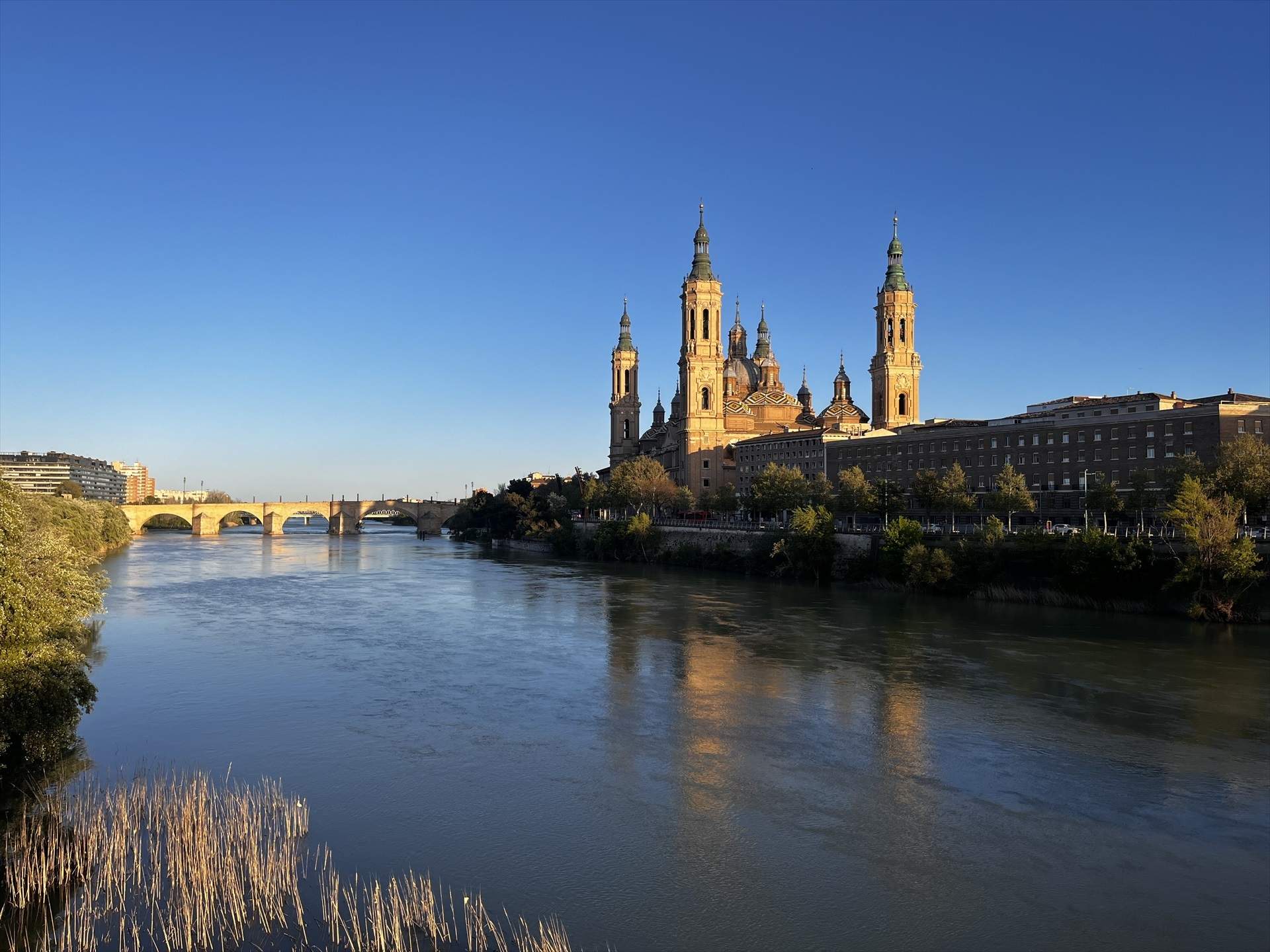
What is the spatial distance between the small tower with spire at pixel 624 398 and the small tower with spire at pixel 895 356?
48599 millimetres

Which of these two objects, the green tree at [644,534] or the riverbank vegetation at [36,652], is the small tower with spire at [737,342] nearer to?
the green tree at [644,534]

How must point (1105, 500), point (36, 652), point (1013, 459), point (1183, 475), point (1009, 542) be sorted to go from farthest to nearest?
1. point (1013, 459)
2. point (1105, 500)
3. point (1009, 542)
4. point (1183, 475)
5. point (36, 652)

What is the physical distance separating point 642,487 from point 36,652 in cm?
7522

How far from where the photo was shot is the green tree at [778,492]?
72438 mm

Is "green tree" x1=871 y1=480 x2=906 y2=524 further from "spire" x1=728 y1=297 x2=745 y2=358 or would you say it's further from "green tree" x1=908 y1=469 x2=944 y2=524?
"spire" x1=728 y1=297 x2=745 y2=358

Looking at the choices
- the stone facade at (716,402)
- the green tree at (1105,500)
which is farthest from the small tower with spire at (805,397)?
the green tree at (1105,500)

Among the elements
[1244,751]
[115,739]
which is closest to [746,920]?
[1244,751]

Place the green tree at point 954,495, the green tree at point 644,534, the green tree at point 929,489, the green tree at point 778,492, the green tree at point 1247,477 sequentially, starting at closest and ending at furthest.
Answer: the green tree at point 1247,477, the green tree at point 954,495, the green tree at point 929,489, the green tree at point 778,492, the green tree at point 644,534

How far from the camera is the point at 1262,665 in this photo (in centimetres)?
2862

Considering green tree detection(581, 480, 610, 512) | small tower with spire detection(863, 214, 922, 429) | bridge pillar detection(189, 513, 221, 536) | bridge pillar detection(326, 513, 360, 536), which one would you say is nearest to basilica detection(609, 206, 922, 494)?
small tower with spire detection(863, 214, 922, 429)

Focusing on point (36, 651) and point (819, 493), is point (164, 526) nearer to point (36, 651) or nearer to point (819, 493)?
point (819, 493)

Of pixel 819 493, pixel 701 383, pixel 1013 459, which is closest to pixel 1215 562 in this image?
pixel 1013 459

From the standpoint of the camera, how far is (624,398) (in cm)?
14825

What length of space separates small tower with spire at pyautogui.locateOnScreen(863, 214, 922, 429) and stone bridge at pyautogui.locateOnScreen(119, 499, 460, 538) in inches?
2905
